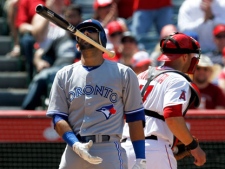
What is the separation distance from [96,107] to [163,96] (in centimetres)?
78

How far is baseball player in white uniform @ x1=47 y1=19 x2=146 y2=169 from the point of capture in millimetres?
5250

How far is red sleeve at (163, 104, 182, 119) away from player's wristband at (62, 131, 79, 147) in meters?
0.84

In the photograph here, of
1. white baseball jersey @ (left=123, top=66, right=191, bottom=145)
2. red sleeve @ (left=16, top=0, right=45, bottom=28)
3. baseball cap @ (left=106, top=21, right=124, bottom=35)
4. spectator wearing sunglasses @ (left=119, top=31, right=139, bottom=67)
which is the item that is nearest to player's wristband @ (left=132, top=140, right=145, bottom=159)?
white baseball jersey @ (left=123, top=66, right=191, bottom=145)

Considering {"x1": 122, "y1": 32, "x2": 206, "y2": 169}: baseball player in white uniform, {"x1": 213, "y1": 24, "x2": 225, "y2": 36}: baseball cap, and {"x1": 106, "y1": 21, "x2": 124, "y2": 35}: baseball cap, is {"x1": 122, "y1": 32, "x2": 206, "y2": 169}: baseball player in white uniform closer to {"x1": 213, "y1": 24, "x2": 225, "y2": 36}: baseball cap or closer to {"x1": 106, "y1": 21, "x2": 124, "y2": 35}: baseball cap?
{"x1": 213, "y1": 24, "x2": 225, "y2": 36}: baseball cap

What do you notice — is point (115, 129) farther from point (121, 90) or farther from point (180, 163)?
point (180, 163)

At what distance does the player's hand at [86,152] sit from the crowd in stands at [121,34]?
167 inches

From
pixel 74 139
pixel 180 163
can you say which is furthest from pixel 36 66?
pixel 74 139

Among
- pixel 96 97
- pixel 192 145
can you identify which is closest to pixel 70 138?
pixel 96 97

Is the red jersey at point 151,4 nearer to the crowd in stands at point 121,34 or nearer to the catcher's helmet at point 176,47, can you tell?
the crowd in stands at point 121,34

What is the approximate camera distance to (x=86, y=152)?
5.03 meters

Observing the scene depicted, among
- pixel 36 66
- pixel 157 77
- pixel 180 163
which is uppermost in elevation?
pixel 157 77

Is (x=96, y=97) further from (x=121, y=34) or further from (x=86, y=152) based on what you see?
(x=121, y=34)

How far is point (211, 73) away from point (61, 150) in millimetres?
2258

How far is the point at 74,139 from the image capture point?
5.17 meters
